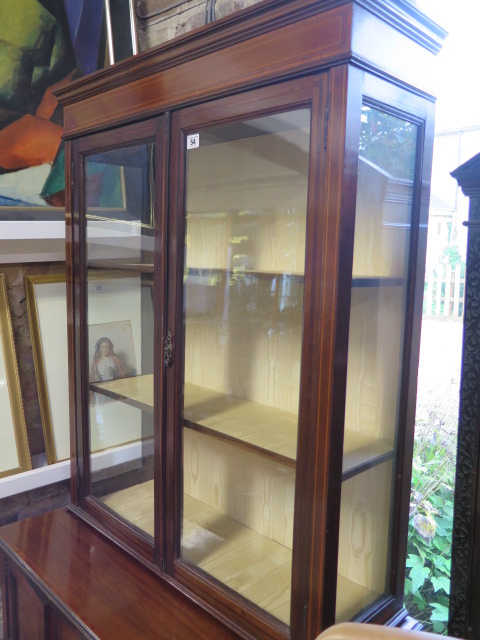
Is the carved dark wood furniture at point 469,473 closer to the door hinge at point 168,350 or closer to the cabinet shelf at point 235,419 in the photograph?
the cabinet shelf at point 235,419

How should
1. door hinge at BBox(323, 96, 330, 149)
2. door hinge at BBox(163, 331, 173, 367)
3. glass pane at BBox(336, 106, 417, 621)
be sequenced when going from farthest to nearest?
door hinge at BBox(163, 331, 173, 367) → glass pane at BBox(336, 106, 417, 621) → door hinge at BBox(323, 96, 330, 149)

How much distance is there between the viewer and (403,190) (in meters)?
1.05

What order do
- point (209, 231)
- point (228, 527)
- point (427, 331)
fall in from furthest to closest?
1. point (427, 331)
2. point (228, 527)
3. point (209, 231)

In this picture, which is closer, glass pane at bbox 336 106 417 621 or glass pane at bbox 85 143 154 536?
glass pane at bbox 336 106 417 621

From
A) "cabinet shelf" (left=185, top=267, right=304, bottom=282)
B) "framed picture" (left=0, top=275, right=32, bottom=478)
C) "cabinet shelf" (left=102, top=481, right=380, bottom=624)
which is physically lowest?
"cabinet shelf" (left=102, top=481, right=380, bottom=624)

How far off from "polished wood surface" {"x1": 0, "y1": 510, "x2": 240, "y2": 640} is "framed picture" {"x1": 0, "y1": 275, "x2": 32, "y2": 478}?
0.20 meters

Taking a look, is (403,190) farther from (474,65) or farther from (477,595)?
(477,595)

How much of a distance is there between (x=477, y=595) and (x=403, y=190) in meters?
0.77

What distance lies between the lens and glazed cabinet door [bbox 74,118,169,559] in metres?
1.31

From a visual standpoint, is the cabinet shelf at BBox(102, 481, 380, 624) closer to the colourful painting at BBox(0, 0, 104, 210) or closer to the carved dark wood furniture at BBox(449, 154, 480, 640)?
the carved dark wood furniture at BBox(449, 154, 480, 640)

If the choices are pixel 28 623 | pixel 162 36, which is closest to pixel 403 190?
pixel 162 36

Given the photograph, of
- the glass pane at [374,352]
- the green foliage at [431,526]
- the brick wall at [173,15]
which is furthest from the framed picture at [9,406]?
the green foliage at [431,526]

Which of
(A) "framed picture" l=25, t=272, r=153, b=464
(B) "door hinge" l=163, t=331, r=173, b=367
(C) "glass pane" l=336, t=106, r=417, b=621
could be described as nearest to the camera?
(C) "glass pane" l=336, t=106, r=417, b=621

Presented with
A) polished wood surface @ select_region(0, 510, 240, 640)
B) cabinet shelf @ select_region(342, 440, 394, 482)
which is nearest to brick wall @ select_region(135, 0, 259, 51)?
cabinet shelf @ select_region(342, 440, 394, 482)
